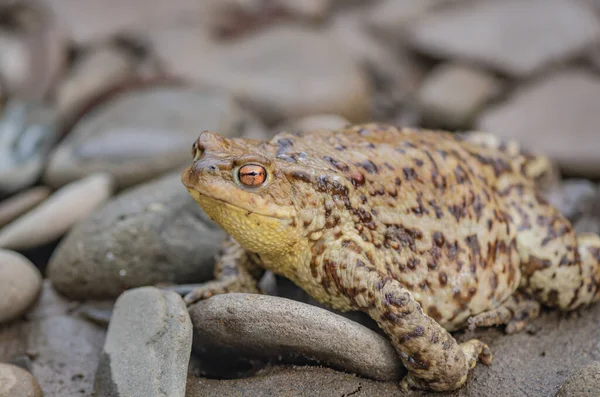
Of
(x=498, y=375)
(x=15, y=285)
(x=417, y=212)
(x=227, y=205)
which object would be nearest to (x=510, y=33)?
(x=417, y=212)

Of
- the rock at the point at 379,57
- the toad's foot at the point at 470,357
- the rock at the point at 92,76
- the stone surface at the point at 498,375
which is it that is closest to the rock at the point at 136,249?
the stone surface at the point at 498,375

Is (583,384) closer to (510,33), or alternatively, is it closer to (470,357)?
(470,357)

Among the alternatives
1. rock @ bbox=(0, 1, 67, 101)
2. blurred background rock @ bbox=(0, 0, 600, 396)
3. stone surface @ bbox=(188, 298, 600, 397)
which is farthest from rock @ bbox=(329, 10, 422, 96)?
stone surface @ bbox=(188, 298, 600, 397)

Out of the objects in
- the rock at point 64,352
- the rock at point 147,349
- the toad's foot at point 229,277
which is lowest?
the rock at point 64,352

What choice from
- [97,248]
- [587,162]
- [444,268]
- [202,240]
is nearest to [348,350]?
[444,268]

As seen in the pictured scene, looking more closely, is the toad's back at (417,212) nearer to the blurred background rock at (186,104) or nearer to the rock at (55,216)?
the blurred background rock at (186,104)

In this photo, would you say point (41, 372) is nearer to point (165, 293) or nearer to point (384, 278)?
point (165, 293)

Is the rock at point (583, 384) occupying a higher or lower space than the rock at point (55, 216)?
higher
